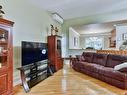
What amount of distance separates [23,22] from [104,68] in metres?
2.99

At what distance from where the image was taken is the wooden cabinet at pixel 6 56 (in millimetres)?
2774

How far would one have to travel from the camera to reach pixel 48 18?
20.0ft

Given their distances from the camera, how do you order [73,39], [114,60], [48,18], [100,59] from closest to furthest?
[114,60] → [100,59] → [48,18] → [73,39]

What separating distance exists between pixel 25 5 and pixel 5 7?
100 centimetres

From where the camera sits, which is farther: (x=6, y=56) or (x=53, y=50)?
(x=53, y=50)

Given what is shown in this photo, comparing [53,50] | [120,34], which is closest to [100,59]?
[120,34]

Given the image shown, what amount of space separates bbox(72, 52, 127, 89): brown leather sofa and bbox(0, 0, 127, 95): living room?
1336 mm

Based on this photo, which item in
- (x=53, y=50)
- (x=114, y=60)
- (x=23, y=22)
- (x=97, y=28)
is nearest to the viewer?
(x=23, y=22)

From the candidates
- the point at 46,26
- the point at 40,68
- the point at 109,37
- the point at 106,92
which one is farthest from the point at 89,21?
the point at 106,92

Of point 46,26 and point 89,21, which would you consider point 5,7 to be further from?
point 89,21

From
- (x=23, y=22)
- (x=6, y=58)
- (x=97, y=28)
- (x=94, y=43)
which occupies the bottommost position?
(x=6, y=58)

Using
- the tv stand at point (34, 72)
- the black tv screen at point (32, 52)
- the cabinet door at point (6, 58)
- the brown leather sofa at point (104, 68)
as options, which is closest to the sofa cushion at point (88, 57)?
the brown leather sofa at point (104, 68)

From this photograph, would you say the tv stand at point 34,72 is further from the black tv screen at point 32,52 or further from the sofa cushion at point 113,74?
the sofa cushion at point 113,74

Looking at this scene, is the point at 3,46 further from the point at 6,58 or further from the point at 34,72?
the point at 34,72
